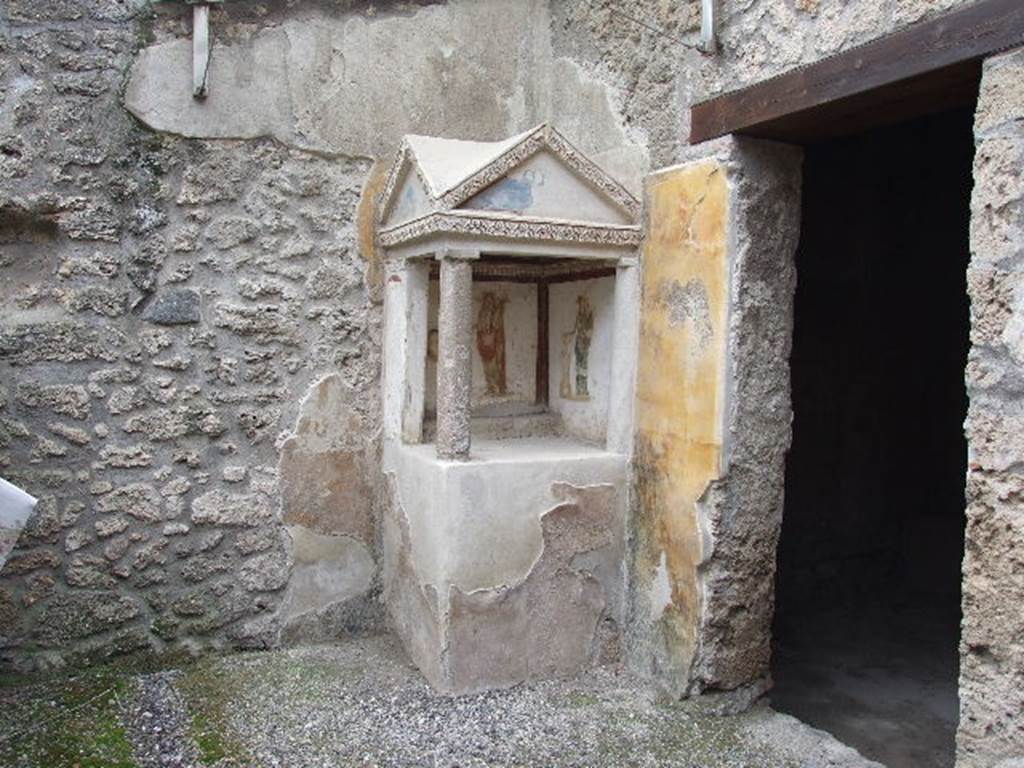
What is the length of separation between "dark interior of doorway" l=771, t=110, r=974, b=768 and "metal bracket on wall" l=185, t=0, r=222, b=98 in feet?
9.38

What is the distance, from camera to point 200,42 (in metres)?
3.57

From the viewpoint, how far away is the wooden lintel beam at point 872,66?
7.27 feet

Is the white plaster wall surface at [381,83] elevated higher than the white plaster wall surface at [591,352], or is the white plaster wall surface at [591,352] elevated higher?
Result: the white plaster wall surface at [381,83]

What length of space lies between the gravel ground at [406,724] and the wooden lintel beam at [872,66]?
2085 mm

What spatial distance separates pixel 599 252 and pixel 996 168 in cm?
158

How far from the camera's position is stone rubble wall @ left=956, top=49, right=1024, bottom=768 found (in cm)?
221

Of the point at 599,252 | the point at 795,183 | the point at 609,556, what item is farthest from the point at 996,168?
the point at 609,556

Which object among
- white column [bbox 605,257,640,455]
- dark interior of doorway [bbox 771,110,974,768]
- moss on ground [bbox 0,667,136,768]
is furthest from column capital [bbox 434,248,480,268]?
dark interior of doorway [bbox 771,110,974,768]

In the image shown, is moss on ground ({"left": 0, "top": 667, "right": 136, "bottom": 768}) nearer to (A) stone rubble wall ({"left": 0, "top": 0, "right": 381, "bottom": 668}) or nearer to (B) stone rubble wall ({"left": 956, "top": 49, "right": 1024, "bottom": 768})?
(A) stone rubble wall ({"left": 0, "top": 0, "right": 381, "bottom": 668})

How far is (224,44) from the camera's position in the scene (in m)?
3.68

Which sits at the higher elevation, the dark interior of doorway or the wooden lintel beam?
the wooden lintel beam

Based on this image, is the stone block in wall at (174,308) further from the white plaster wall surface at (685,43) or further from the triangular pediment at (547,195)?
the white plaster wall surface at (685,43)

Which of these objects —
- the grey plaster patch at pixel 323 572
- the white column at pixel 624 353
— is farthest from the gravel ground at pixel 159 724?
the white column at pixel 624 353

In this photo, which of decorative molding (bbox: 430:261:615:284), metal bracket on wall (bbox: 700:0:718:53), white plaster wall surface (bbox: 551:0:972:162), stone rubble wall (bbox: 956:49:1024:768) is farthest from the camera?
decorative molding (bbox: 430:261:615:284)
